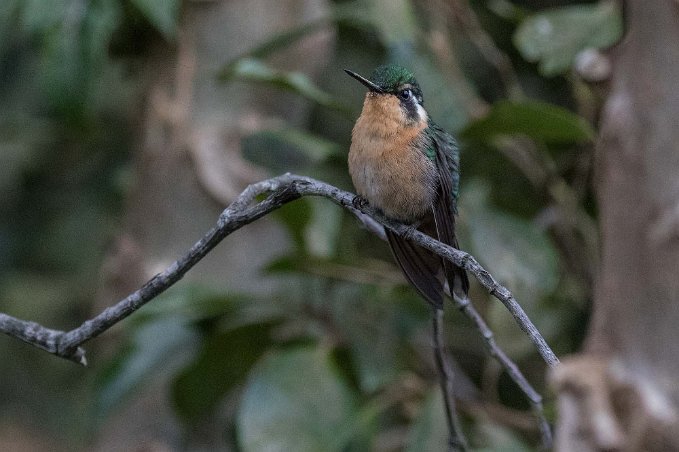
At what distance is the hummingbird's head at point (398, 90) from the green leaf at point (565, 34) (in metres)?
0.75

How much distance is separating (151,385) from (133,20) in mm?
1222

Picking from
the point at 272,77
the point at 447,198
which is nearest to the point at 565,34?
the point at 272,77

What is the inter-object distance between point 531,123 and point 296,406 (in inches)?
40.2

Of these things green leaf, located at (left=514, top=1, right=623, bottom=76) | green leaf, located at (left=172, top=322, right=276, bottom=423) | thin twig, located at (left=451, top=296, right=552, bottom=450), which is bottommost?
thin twig, located at (left=451, top=296, right=552, bottom=450)

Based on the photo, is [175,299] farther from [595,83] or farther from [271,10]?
[595,83]

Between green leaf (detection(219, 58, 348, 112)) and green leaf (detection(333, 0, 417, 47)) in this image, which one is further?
green leaf (detection(333, 0, 417, 47))

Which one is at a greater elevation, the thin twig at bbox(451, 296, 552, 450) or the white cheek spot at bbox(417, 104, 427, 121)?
the white cheek spot at bbox(417, 104, 427, 121)

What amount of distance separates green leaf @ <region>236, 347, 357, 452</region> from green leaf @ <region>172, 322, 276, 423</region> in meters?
0.11

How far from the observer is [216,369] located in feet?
9.46

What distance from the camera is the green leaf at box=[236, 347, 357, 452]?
8.76 feet

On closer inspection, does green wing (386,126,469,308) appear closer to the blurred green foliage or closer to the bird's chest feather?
the bird's chest feather

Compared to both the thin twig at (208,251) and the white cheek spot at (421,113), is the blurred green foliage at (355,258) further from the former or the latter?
the thin twig at (208,251)

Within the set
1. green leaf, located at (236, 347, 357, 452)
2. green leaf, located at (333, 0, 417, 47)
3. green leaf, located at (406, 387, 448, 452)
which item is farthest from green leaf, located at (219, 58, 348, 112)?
green leaf, located at (406, 387, 448, 452)

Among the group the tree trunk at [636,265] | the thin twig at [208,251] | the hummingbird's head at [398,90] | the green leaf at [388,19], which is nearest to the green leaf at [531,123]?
the tree trunk at [636,265]
